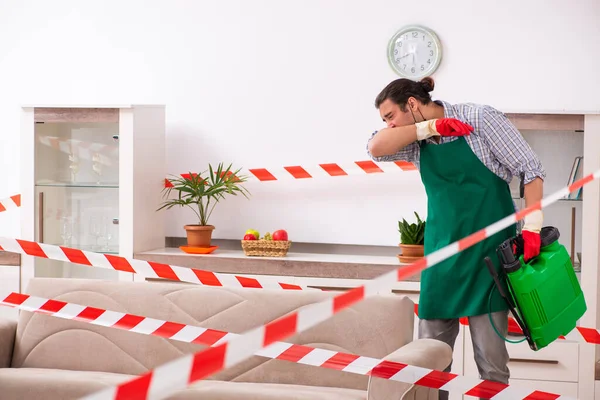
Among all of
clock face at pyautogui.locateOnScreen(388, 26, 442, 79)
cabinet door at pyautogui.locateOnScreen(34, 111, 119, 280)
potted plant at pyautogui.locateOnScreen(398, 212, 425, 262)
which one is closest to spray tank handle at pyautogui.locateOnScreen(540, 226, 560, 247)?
potted plant at pyautogui.locateOnScreen(398, 212, 425, 262)

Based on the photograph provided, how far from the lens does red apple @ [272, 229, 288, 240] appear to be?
4992 millimetres

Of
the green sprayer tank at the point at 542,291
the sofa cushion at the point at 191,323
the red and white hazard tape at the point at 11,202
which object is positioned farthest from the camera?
the red and white hazard tape at the point at 11,202

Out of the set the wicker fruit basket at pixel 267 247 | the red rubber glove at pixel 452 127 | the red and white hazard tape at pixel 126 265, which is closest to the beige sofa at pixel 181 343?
the red and white hazard tape at pixel 126 265

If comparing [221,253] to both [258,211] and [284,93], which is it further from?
[284,93]

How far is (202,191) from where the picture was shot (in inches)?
206

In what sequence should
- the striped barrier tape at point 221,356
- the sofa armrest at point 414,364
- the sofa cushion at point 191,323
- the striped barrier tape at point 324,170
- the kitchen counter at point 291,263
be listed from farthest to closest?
the striped barrier tape at point 324,170
the kitchen counter at point 291,263
the sofa cushion at point 191,323
the sofa armrest at point 414,364
the striped barrier tape at point 221,356

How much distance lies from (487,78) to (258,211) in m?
1.75

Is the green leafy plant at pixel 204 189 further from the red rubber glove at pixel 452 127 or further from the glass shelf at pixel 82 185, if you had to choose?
the red rubber glove at pixel 452 127

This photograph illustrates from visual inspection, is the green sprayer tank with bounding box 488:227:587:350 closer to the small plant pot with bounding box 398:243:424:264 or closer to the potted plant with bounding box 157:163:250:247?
the small plant pot with bounding box 398:243:424:264

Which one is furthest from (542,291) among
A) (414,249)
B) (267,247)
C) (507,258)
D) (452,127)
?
(267,247)

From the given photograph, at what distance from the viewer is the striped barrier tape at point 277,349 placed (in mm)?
2600

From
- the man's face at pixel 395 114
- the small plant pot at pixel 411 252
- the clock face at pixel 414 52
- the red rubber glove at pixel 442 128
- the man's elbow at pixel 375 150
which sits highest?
the clock face at pixel 414 52

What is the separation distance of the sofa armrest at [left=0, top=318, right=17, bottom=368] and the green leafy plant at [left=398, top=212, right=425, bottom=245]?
2.31m

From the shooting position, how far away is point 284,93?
5.43 metres
